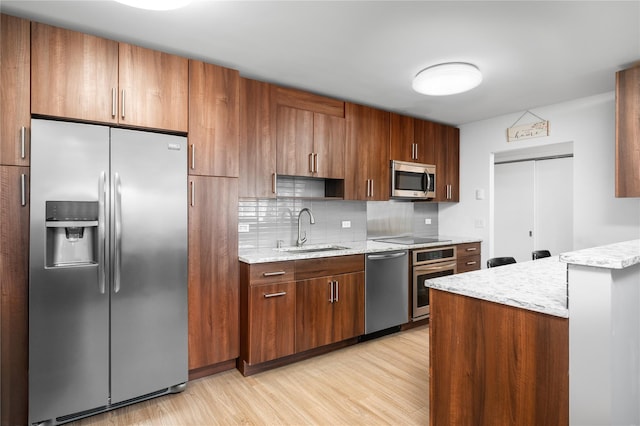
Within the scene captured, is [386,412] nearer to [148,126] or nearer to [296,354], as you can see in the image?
[296,354]

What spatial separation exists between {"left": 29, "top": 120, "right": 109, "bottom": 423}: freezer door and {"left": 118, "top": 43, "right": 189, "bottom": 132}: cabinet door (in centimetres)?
25

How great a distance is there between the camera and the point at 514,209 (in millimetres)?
5039

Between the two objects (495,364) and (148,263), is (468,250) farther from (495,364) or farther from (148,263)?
(148,263)

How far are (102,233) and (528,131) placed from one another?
426 cm

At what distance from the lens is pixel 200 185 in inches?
97.3

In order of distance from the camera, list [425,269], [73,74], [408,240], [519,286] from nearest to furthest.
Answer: [519,286]
[73,74]
[425,269]
[408,240]

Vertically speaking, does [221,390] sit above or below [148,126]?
below

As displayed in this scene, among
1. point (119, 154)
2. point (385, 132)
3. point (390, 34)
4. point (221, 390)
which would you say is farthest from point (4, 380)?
point (385, 132)

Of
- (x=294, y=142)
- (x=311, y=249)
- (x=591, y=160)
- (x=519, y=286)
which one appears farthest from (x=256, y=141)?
(x=591, y=160)

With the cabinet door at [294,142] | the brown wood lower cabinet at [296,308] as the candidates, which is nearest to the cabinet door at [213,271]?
the brown wood lower cabinet at [296,308]

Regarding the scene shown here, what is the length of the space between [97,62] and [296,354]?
2590 millimetres

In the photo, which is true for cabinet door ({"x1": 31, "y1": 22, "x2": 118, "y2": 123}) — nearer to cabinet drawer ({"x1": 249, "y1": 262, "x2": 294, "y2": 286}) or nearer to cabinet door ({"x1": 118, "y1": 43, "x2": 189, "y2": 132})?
cabinet door ({"x1": 118, "y1": 43, "x2": 189, "y2": 132})

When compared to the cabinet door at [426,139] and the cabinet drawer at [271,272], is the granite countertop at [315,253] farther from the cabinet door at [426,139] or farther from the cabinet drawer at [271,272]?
the cabinet door at [426,139]

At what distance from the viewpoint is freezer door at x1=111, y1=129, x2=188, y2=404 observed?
2115mm
